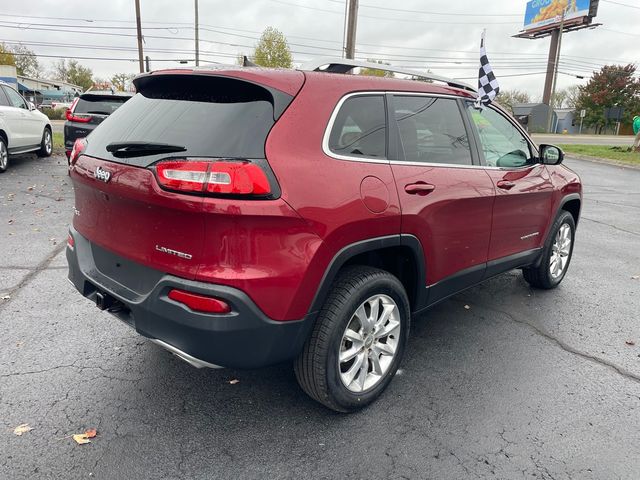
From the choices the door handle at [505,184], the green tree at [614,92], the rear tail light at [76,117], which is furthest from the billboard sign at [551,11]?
the door handle at [505,184]

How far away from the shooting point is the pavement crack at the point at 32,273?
420 centimetres

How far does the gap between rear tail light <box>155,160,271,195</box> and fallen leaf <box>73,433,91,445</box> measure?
1.35m

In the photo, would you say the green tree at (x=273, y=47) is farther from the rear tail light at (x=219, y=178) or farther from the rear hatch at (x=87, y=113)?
the rear tail light at (x=219, y=178)

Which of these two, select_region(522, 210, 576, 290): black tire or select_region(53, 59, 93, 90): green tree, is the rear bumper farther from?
Result: select_region(53, 59, 93, 90): green tree

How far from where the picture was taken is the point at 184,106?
2541mm

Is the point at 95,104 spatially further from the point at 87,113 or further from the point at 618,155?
the point at 618,155

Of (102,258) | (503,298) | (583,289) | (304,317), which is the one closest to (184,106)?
(102,258)

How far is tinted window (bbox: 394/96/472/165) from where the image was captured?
2957mm

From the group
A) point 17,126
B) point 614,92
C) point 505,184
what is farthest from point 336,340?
point 614,92

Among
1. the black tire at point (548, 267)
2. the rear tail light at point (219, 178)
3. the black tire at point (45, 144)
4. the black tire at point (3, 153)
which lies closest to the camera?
the rear tail light at point (219, 178)

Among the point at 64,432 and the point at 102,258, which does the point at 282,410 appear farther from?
the point at 102,258

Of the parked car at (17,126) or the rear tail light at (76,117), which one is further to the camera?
the rear tail light at (76,117)

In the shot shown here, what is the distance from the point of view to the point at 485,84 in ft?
12.5

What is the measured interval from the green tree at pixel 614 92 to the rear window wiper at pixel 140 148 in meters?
70.0
